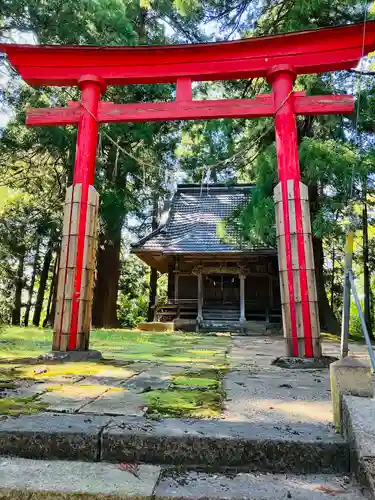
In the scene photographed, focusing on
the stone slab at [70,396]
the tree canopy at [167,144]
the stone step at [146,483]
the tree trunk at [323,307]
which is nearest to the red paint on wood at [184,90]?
the tree canopy at [167,144]

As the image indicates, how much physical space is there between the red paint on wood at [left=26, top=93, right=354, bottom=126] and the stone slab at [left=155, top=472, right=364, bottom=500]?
4.60 metres

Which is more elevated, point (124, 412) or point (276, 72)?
point (276, 72)

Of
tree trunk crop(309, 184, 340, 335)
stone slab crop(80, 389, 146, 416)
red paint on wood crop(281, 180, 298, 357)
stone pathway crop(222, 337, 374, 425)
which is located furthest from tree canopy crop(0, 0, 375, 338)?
stone slab crop(80, 389, 146, 416)

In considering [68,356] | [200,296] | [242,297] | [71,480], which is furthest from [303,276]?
[200,296]

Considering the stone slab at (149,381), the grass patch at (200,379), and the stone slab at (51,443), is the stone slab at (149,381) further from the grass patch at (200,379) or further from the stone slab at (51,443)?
the stone slab at (51,443)

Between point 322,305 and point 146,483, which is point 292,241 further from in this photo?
point 322,305

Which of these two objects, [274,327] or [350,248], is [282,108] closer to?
[350,248]

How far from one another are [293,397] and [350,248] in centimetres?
122

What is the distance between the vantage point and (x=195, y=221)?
52.8 ft

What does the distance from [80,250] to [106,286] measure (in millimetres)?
9150

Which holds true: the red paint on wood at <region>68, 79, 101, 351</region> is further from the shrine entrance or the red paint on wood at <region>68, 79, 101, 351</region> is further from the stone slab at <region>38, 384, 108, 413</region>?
the shrine entrance

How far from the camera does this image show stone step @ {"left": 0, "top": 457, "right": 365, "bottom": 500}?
160 centimetres

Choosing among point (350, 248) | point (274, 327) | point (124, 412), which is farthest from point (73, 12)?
point (274, 327)

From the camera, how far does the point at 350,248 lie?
3215 millimetres
